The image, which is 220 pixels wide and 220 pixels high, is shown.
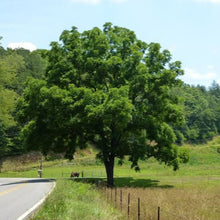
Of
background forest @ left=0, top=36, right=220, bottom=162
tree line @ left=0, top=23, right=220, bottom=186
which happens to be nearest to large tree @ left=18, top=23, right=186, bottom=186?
tree line @ left=0, top=23, right=220, bottom=186

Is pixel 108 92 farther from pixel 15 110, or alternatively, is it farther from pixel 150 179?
pixel 15 110

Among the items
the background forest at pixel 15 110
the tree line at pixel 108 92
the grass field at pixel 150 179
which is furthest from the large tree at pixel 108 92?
the background forest at pixel 15 110

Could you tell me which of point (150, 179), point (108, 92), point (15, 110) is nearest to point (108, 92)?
point (108, 92)

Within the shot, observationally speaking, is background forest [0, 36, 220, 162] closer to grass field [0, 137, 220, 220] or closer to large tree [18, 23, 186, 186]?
grass field [0, 137, 220, 220]

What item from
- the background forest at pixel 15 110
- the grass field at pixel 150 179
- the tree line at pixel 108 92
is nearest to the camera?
the grass field at pixel 150 179

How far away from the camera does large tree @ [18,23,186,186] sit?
31547 millimetres

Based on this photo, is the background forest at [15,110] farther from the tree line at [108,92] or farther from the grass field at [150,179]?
the tree line at [108,92]

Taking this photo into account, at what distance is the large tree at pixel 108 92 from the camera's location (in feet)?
104

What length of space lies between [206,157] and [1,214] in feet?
236

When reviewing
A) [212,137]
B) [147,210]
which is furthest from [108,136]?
[212,137]

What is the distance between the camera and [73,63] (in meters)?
33.4

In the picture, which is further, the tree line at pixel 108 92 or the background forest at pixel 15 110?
the background forest at pixel 15 110

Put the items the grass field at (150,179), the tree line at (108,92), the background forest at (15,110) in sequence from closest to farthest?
the grass field at (150,179), the tree line at (108,92), the background forest at (15,110)

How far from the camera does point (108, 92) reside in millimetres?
30516
